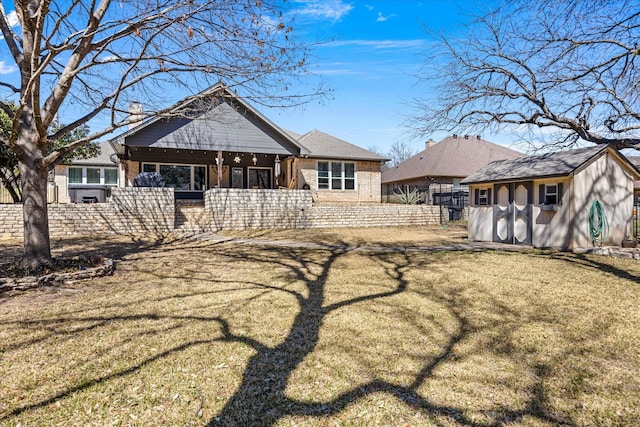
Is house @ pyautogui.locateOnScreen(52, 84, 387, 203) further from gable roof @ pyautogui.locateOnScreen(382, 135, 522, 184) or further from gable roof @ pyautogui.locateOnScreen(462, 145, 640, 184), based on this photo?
gable roof @ pyautogui.locateOnScreen(462, 145, 640, 184)

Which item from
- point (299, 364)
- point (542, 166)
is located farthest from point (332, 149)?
point (299, 364)

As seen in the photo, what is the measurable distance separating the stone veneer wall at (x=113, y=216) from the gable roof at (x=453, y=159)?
20616 mm

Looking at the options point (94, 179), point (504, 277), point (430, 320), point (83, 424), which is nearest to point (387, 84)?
point (504, 277)

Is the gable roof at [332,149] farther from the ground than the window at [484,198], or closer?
farther from the ground

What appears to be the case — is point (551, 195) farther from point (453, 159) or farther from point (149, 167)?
point (453, 159)

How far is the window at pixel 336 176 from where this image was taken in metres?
22.8

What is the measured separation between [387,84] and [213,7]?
794 cm

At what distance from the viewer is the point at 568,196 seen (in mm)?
10102

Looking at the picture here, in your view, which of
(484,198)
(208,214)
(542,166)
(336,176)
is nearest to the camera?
(542,166)

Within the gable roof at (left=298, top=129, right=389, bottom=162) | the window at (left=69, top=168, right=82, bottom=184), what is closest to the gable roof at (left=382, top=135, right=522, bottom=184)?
the gable roof at (left=298, top=129, right=389, bottom=162)

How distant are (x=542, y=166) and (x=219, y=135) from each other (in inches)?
551

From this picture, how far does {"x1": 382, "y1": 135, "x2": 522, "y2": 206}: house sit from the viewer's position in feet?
92.4

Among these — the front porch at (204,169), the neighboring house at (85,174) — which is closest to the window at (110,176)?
the neighboring house at (85,174)

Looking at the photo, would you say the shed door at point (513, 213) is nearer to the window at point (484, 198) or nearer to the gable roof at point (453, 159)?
the window at point (484, 198)
